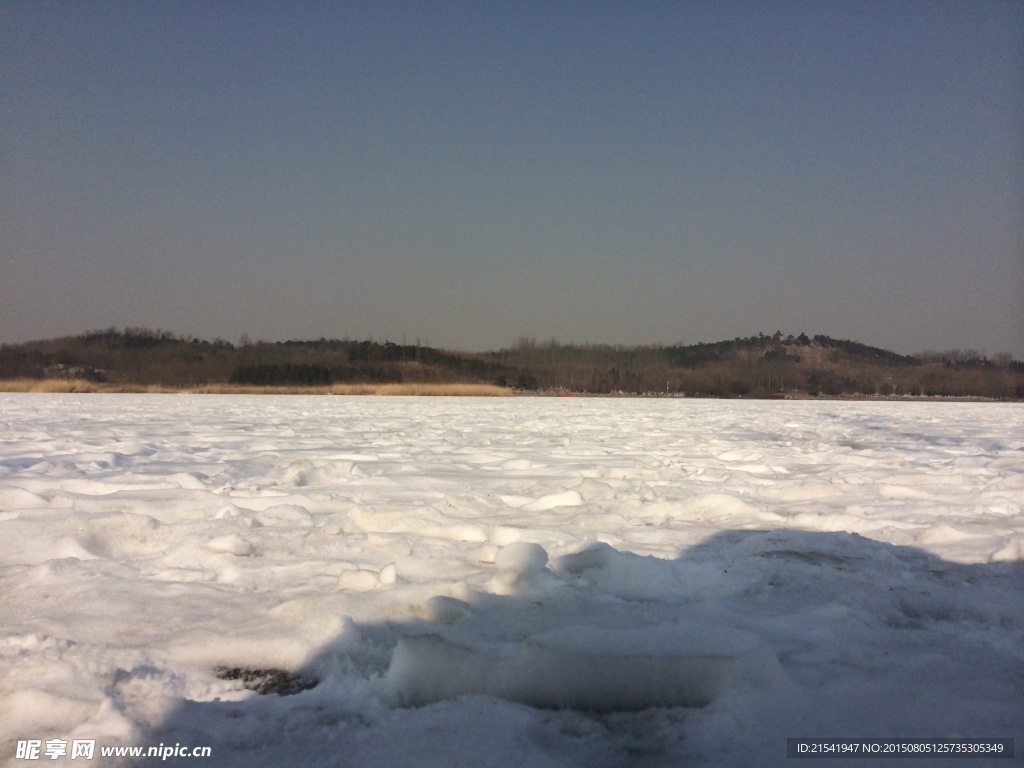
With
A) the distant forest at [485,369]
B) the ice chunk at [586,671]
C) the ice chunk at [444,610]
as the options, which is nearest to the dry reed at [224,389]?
the distant forest at [485,369]

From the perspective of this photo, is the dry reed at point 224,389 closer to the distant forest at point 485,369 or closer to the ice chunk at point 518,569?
the distant forest at point 485,369

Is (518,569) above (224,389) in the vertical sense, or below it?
above

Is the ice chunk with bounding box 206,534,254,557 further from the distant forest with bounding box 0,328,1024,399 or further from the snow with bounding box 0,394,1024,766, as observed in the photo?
the distant forest with bounding box 0,328,1024,399

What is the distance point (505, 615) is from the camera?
1.79 metres

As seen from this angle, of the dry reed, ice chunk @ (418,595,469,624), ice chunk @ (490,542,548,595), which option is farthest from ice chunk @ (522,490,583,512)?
the dry reed

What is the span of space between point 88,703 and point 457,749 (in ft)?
2.36

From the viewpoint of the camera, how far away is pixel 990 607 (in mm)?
1883

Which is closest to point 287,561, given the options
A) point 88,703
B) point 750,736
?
point 88,703

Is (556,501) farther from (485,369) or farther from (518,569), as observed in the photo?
(485,369)

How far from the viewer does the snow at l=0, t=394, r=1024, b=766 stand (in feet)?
4.16

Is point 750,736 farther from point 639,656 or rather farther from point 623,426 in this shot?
point 623,426

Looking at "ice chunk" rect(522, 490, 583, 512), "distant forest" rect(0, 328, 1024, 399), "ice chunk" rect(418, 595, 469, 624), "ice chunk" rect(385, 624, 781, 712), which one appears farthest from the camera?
"distant forest" rect(0, 328, 1024, 399)

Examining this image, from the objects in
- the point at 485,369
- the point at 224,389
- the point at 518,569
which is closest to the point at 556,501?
the point at 518,569

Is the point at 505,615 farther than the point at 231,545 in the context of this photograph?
No
